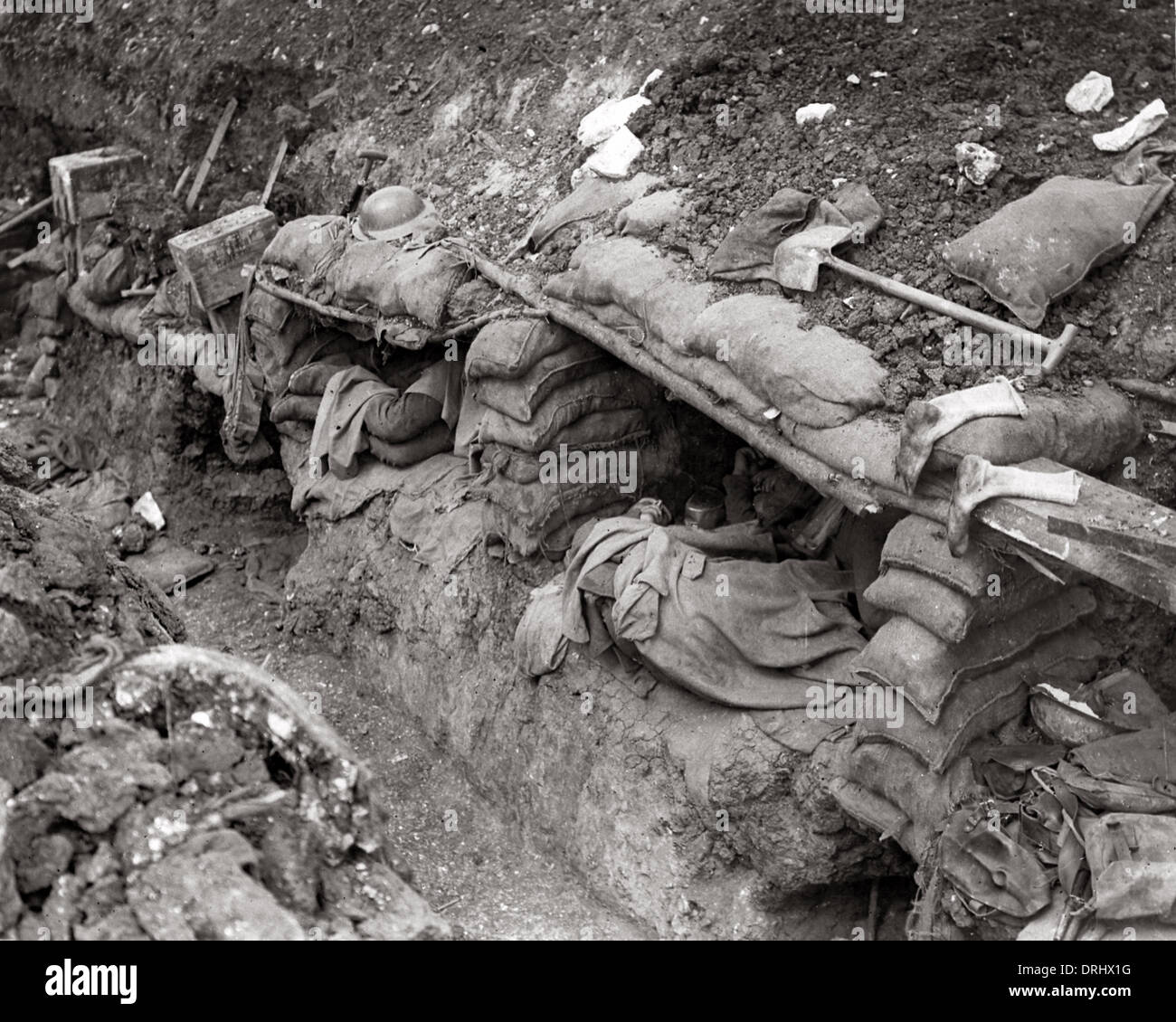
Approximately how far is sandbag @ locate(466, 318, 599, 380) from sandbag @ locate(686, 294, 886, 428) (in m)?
1.12

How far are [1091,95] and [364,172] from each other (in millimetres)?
4966

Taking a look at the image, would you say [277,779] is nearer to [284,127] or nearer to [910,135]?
[910,135]

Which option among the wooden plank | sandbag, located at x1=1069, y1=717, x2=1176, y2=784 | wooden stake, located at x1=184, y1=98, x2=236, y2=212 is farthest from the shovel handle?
the wooden plank

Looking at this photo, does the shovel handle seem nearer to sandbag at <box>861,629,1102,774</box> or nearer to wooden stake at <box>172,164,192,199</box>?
sandbag at <box>861,629,1102,774</box>

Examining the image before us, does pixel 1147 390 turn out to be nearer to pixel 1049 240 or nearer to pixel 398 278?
pixel 1049 240

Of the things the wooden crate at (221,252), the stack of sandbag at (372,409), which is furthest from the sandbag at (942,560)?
the wooden crate at (221,252)

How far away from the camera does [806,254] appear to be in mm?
6750

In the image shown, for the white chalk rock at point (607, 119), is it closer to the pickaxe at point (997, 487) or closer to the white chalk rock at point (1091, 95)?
the white chalk rock at point (1091, 95)

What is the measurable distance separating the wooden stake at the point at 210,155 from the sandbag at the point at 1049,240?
7266 mm

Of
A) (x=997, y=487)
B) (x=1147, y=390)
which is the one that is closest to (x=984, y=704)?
(x=997, y=487)

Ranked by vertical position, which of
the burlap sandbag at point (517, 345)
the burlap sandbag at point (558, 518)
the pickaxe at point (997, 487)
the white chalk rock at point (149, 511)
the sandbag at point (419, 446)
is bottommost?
the white chalk rock at point (149, 511)

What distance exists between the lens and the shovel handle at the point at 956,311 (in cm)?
608

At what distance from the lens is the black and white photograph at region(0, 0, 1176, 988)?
4352 mm

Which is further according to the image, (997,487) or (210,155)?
(210,155)
